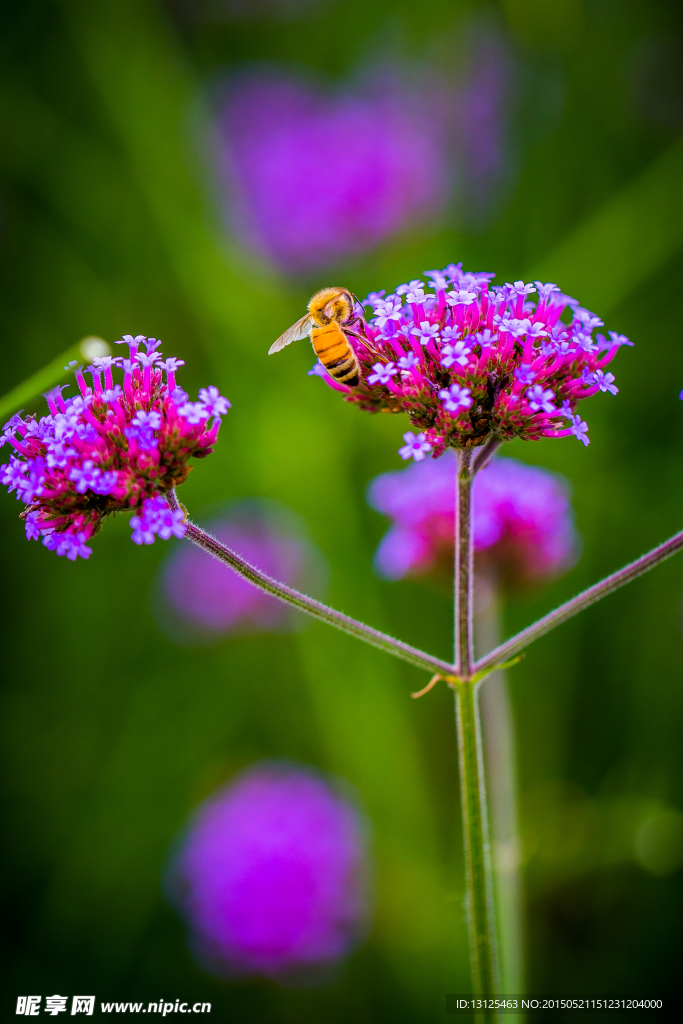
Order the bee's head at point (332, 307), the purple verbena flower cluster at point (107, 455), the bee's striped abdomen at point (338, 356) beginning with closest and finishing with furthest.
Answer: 1. the purple verbena flower cluster at point (107, 455)
2. the bee's striped abdomen at point (338, 356)
3. the bee's head at point (332, 307)

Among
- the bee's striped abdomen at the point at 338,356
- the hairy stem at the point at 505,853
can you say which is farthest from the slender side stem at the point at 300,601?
the hairy stem at the point at 505,853

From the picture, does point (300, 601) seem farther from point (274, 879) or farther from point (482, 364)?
point (274, 879)

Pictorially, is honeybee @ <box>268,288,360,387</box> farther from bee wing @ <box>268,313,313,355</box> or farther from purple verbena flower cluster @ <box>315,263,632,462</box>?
purple verbena flower cluster @ <box>315,263,632,462</box>

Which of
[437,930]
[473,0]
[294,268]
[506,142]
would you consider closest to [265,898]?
[437,930]

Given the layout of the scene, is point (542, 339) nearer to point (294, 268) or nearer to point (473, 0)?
point (294, 268)

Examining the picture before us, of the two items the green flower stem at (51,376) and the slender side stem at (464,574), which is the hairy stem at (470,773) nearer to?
the slender side stem at (464,574)
